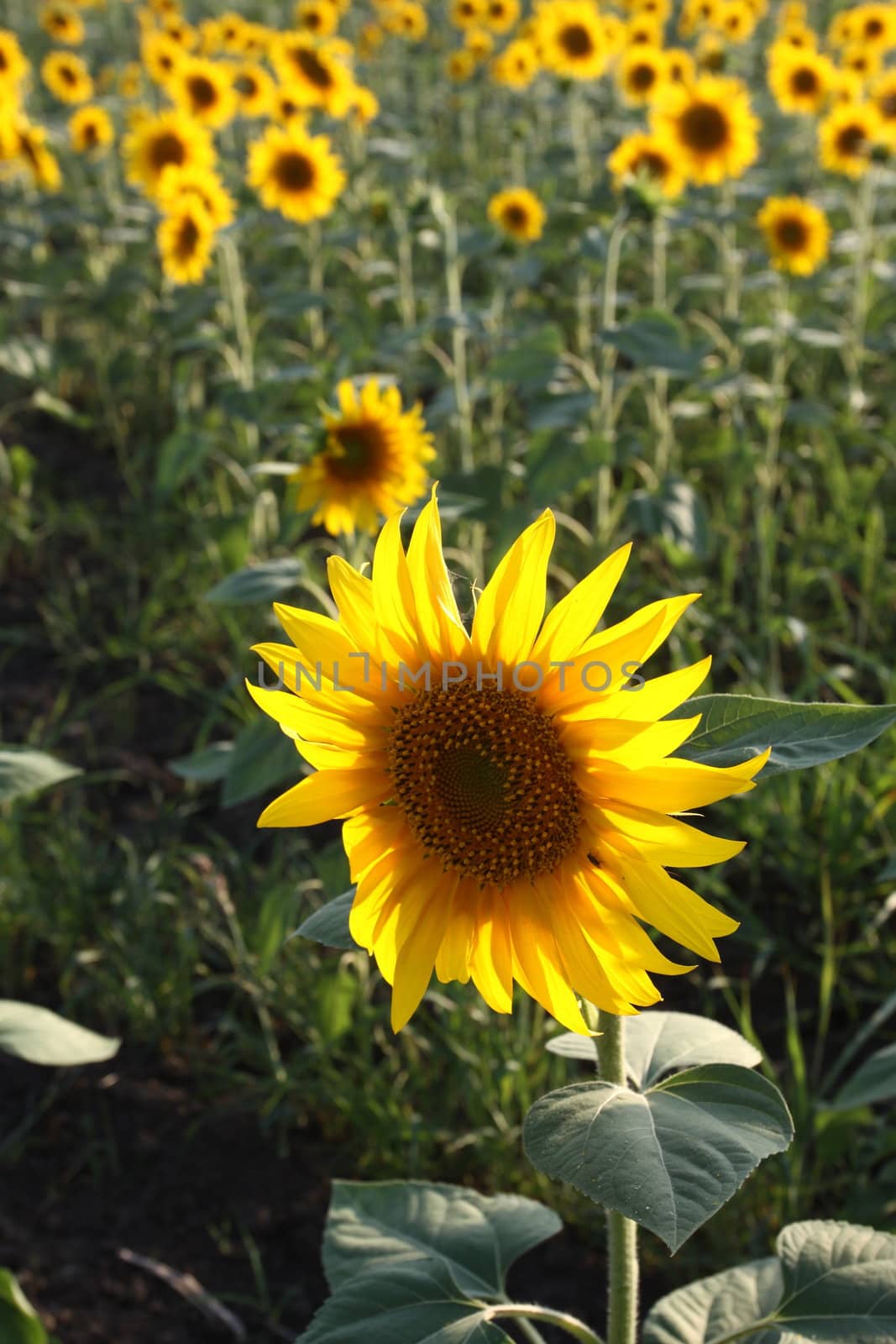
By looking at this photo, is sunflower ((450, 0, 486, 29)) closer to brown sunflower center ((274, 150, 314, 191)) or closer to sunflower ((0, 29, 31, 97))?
sunflower ((0, 29, 31, 97))

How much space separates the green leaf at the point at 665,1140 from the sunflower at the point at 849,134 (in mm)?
4157

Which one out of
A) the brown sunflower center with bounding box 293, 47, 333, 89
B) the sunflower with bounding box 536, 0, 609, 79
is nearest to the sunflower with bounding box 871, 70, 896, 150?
the sunflower with bounding box 536, 0, 609, 79

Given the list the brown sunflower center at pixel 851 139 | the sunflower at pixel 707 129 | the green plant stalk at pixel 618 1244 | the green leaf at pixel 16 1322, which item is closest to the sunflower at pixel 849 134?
the brown sunflower center at pixel 851 139

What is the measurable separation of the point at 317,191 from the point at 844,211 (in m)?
3.15

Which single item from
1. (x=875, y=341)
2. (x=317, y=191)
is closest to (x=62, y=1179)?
(x=317, y=191)

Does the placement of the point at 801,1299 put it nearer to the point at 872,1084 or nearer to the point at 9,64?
the point at 872,1084

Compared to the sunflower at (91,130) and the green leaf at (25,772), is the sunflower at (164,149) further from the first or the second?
the green leaf at (25,772)

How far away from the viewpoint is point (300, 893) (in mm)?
2385

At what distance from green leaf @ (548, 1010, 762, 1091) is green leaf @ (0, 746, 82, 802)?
589 millimetres

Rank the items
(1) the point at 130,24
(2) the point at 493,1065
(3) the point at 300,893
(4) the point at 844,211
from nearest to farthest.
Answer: (2) the point at 493,1065
(3) the point at 300,893
(4) the point at 844,211
(1) the point at 130,24

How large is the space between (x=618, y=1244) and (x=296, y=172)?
12.5 ft

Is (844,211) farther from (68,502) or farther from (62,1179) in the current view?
(62,1179)

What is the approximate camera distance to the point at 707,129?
4.28 meters

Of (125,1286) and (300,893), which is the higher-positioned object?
(300,893)
